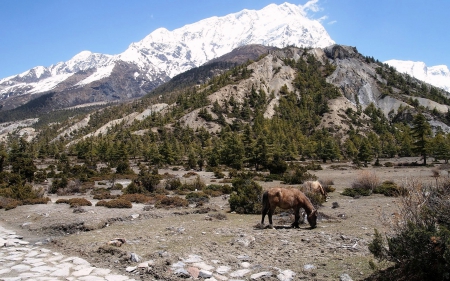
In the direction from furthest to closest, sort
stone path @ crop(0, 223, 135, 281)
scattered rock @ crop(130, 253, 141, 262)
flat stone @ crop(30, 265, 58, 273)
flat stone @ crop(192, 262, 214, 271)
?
scattered rock @ crop(130, 253, 141, 262) → flat stone @ crop(30, 265, 58, 273) → flat stone @ crop(192, 262, 214, 271) → stone path @ crop(0, 223, 135, 281)

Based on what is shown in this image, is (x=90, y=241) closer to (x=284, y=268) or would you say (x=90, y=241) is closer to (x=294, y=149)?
(x=284, y=268)

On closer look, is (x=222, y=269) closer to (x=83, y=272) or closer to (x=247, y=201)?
(x=83, y=272)

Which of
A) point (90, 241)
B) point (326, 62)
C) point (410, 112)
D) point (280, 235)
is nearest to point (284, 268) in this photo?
point (280, 235)

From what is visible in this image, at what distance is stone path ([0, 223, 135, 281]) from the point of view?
6.39m

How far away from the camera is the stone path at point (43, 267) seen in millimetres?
6386

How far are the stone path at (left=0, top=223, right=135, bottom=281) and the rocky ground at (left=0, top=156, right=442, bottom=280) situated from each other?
0.37 ft

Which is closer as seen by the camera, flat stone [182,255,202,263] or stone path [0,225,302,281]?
stone path [0,225,302,281]

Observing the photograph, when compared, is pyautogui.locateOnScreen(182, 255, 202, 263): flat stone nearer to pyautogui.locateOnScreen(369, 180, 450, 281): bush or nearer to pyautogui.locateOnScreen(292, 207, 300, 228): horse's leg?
pyautogui.locateOnScreen(369, 180, 450, 281): bush

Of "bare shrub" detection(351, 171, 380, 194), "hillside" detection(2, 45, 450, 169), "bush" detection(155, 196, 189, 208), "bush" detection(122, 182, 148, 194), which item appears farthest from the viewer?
"hillside" detection(2, 45, 450, 169)

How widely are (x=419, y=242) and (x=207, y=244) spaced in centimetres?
544

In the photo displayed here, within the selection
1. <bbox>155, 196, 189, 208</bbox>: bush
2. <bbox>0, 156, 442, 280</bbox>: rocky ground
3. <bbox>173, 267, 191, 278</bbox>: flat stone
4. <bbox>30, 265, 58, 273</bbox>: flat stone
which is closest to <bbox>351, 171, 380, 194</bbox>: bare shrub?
<bbox>0, 156, 442, 280</bbox>: rocky ground

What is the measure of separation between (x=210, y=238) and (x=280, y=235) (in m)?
2.16

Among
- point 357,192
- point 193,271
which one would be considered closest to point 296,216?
point 193,271

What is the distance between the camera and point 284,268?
21.6 ft
